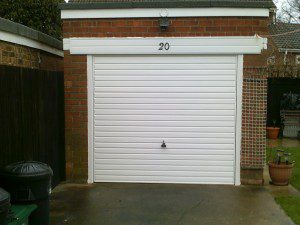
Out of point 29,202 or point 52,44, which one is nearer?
point 29,202

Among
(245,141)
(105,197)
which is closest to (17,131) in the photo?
(105,197)

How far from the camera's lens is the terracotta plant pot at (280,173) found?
913 cm

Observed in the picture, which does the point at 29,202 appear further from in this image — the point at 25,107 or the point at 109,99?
the point at 109,99

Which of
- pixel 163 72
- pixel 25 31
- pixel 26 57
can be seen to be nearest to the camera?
pixel 25 31

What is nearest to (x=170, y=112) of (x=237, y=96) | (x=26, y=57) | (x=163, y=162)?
(x=163, y=162)

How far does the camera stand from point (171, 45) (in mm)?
8883

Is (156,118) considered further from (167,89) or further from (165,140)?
(167,89)

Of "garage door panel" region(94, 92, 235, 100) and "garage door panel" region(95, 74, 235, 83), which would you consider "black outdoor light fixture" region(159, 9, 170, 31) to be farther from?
"garage door panel" region(94, 92, 235, 100)

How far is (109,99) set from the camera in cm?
918

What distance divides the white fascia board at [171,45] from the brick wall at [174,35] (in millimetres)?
97

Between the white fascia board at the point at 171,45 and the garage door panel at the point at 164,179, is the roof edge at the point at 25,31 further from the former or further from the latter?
the garage door panel at the point at 164,179

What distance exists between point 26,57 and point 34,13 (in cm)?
813

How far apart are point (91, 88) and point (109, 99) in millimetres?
415

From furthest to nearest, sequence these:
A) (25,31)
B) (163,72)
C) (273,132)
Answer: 1. (273,132)
2. (163,72)
3. (25,31)
